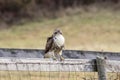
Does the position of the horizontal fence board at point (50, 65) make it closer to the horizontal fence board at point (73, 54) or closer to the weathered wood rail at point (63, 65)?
the weathered wood rail at point (63, 65)

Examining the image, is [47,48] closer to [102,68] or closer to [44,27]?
[102,68]

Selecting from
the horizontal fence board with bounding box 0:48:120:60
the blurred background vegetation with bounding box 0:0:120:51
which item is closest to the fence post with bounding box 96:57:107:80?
the horizontal fence board with bounding box 0:48:120:60

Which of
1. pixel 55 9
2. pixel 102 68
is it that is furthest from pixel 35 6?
pixel 102 68

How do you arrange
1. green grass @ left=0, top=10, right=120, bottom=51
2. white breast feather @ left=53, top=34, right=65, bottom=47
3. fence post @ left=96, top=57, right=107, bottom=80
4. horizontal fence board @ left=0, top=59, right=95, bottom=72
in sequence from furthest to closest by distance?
green grass @ left=0, top=10, right=120, bottom=51, white breast feather @ left=53, top=34, right=65, bottom=47, fence post @ left=96, top=57, right=107, bottom=80, horizontal fence board @ left=0, top=59, right=95, bottom=72

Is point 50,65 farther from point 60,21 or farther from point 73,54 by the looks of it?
point 60,21

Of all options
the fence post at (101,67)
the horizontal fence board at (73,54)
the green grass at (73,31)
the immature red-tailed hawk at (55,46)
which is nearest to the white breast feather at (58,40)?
the immature red-tailed hawk at (55,46)

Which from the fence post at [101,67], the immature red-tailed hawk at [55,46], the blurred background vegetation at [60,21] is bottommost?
the blurred background vegetation at [60,21]

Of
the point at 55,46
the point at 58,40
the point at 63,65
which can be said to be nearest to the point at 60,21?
the point at 58,40

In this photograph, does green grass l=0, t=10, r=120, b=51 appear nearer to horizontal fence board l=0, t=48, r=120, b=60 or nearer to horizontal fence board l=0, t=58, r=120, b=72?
horizontal fence board l=0, t=48, r=120, b=60

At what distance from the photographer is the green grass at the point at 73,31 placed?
24.2 m

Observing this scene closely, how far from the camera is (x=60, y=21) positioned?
30.2 meters

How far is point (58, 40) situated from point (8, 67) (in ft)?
7.39

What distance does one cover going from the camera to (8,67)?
668cm

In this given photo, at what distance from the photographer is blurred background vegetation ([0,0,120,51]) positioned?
25409mm
